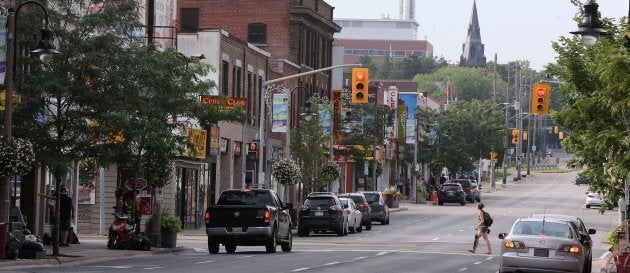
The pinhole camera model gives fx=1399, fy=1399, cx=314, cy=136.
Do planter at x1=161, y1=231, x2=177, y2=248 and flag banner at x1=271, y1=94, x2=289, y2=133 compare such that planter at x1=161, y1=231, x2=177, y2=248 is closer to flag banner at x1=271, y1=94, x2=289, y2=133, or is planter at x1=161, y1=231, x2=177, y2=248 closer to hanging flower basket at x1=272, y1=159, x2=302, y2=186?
flag banner at x1=271, y1=94, x2=289, y2=133

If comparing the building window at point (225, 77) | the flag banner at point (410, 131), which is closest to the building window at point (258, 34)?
the building window at point (225, 77)

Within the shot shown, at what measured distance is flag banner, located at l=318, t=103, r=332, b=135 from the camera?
2709 inches

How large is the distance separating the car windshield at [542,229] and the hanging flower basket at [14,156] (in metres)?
10.6

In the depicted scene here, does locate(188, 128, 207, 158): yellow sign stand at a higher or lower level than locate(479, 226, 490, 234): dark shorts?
higher

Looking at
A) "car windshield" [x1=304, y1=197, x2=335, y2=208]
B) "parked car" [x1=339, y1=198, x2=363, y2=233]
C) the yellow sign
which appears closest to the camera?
"car windshield" [x1=304, y1=197, x2=335, y2=208]

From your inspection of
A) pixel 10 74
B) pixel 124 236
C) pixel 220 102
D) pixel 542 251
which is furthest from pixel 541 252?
pixel 220 102

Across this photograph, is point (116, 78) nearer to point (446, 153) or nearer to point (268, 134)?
A: point (268, 134)

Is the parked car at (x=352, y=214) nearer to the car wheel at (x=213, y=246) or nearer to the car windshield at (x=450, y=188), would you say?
the car wheel at (x=213, y=246)

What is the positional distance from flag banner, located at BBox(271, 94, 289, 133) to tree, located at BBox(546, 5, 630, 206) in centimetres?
1911

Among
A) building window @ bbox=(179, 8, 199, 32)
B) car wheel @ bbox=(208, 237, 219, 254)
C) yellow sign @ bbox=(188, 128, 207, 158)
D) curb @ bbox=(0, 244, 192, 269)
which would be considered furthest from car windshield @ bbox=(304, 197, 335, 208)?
building window @ bbox=(179, 8, 199, 32)

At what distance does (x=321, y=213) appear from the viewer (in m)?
52.7

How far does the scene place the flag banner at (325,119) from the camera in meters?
68.8

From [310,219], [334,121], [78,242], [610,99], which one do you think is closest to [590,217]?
[334,121]

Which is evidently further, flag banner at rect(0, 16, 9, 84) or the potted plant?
the potted plant
